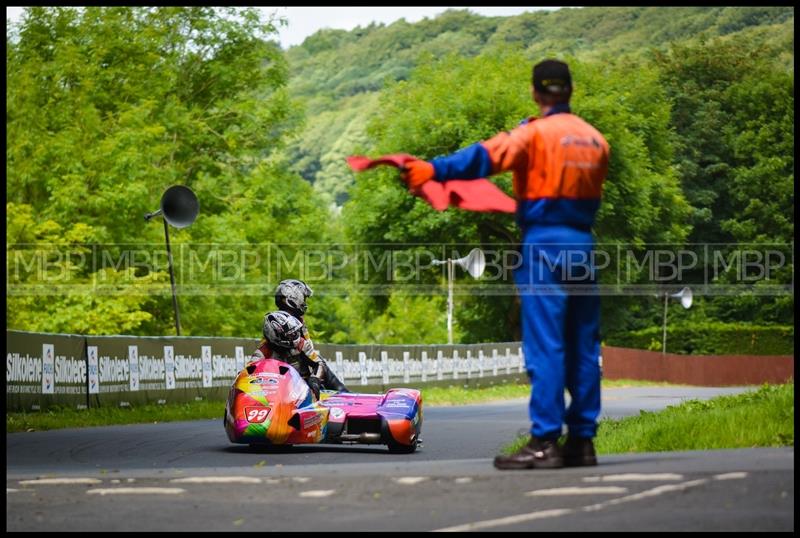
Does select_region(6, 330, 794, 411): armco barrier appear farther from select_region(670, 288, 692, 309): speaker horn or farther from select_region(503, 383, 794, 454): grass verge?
select_region(670, 288, 692, 309): speaker horn

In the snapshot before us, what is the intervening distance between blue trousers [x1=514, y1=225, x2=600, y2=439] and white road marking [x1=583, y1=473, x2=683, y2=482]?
79cm

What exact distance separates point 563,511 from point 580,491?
20.5 inches

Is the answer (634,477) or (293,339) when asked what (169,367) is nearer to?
(293,339)

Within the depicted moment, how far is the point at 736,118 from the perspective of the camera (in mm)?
86375

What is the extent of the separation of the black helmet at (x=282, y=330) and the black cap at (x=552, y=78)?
7536 millimetres

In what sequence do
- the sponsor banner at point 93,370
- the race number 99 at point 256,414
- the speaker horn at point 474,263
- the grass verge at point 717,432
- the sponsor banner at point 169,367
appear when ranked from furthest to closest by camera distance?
the speaker horn at point 474,263 < the sponsor banner at point 169,367 < the sponsor banner at point 93,370 < the race number 99 at point 256,414 < the grass verge at point 717,432

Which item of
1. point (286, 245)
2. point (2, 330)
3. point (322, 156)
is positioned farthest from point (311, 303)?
point (322, 156)

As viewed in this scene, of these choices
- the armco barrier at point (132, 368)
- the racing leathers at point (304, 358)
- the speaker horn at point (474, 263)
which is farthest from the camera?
the speaker horn at point (474, 263)

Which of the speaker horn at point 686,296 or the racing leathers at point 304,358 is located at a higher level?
the speaker horn at point 686,296

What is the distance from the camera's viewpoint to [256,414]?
51.7 feet

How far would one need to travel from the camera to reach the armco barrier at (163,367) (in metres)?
24.2

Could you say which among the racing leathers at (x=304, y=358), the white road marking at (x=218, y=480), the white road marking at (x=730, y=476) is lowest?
the white road marking at (x=218, y=480)

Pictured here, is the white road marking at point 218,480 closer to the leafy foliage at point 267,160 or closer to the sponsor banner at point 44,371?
the sponsor banner at point 44,371

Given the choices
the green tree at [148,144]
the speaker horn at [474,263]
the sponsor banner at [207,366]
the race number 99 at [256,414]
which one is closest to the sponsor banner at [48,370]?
the sponsor banner at [207,366]
